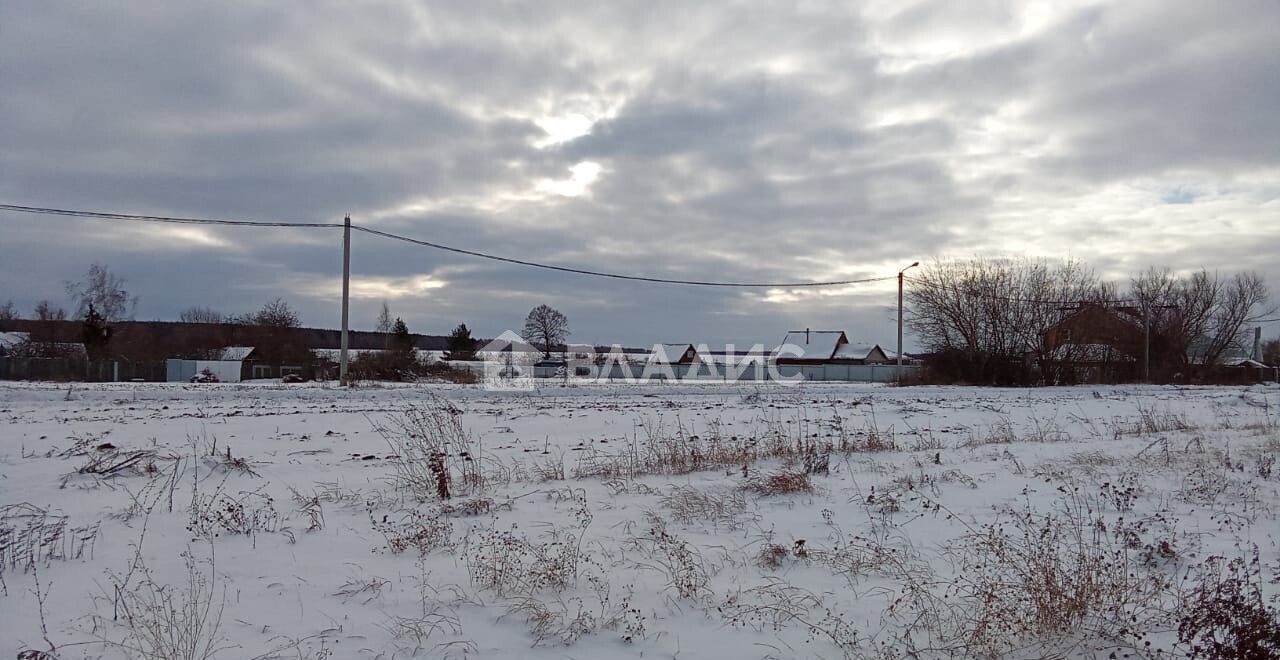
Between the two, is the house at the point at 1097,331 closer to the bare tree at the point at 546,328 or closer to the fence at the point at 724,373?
the fence at the point at 724,373

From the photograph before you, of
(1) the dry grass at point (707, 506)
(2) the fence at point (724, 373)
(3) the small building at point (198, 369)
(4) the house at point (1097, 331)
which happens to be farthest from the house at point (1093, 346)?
(3) the small building at point (198, 369)

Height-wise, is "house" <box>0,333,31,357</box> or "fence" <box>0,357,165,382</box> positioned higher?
"house" <box>0,333,31,357</box>

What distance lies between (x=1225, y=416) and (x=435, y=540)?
65.7 feet

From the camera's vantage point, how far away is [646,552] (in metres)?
5.77

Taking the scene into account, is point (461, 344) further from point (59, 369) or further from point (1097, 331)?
point (1097, 331)

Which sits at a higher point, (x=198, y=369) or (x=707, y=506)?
(x=198, y=369)

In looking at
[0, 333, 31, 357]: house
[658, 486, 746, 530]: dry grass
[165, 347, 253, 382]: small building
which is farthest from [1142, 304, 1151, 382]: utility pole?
[0, 333, 31, 357]: house

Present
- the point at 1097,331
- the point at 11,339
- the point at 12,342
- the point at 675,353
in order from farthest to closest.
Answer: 1. the point at 675,353
2. the point at 11,339
3. the point at 12,342
4. the point at 1097,331

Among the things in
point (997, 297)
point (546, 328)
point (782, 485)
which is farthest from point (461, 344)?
point (782, 485)

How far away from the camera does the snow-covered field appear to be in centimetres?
425

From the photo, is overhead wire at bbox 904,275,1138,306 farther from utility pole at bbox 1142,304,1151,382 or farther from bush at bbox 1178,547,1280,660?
bush at bbox 1178,547,1280,660

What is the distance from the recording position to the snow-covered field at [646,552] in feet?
13.9

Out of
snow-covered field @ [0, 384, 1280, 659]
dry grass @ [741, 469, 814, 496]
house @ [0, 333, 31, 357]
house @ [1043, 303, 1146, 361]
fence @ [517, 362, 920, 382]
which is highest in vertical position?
house @ [1043, 303, 1146, 361]

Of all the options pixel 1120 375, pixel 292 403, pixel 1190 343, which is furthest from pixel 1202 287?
pixel 292 403
